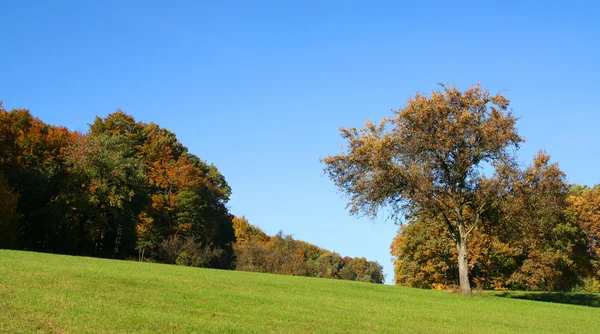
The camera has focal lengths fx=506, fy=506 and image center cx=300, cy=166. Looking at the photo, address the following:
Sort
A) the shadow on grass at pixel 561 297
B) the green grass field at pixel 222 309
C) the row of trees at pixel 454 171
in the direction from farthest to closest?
the shadow on grass at pixel 561 297, the row of trees at pixel 454 171, the green grass field at pixel 222 309

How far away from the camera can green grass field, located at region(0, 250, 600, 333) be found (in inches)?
579

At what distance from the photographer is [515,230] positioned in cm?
3644

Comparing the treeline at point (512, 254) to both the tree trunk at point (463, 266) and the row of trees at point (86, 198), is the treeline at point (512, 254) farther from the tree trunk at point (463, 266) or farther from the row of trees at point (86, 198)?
the row of trees at point (86, 198)

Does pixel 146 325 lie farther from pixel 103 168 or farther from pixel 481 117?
pixel 103 168

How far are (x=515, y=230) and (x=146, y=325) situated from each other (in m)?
29.7

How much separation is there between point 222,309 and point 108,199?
1574 inches

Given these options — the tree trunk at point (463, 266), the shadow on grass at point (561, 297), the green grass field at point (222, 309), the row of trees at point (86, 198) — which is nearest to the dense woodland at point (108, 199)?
the row of trees at point (86, 198)

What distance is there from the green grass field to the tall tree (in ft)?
23.5

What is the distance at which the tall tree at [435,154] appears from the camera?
32781 millimetres

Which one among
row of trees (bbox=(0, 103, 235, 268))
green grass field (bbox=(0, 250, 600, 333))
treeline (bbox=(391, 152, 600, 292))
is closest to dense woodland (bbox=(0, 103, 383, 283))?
row of trees (bbox=(0, 103, 235, 268))

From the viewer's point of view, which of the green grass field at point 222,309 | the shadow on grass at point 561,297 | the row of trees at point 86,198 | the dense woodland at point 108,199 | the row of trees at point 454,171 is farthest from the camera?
the dense woodland at point 108,199

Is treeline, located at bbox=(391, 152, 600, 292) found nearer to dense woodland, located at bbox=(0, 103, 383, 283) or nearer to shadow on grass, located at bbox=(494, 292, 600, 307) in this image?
shadow on grass, located at bbox=(494, 292, 600, 307)

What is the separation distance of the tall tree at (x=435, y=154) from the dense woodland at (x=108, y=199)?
3044 cm

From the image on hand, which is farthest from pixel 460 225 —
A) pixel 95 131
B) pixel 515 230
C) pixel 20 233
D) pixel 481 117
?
pixel 95 131
